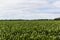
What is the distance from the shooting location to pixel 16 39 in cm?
1191

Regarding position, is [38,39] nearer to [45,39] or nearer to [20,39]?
[45,39]

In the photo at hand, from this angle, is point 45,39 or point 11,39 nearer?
point 45,39

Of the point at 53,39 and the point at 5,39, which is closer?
the point at 53,39

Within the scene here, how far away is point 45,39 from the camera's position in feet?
37.7

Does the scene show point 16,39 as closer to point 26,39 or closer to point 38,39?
point 26,39

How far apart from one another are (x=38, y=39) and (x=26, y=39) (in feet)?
3.24

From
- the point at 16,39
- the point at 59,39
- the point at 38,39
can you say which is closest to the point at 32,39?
the point at 38,39

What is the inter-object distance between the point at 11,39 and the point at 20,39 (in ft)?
2.61

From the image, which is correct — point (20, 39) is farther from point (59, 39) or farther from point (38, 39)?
point (59, 39)

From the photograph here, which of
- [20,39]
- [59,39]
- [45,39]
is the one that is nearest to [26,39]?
[20,39]

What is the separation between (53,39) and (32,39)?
4.89ft

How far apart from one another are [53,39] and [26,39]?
2000mm

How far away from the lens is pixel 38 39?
11547 mm

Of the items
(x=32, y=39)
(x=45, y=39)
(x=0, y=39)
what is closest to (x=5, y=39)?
(x=0, y=39)
